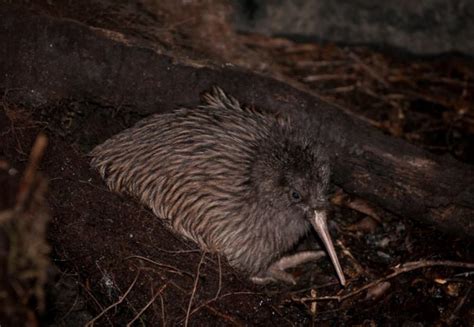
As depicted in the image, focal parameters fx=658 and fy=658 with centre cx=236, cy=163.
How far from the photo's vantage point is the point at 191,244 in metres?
3.52

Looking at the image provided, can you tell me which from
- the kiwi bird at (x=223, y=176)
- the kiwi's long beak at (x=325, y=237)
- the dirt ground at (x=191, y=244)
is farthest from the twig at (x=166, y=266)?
the kiwi's long beak at (x=325, y=237)

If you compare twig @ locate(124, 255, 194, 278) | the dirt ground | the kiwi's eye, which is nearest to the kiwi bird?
the kiwi's eye

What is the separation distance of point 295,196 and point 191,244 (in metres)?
0.67

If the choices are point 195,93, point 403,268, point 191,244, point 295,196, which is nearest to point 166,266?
point 191,244

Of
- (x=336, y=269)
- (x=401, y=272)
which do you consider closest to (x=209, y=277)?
(x=336, y=269)

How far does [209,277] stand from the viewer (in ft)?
10.9

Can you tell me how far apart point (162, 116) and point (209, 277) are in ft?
3.66

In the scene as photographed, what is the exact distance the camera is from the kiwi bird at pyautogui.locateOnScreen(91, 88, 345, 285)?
3.73m

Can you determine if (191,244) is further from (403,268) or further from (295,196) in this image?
(403,268)

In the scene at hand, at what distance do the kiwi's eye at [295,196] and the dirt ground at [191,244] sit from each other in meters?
0.58

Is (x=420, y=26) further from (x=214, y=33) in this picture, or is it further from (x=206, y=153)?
(x=206, y=153)

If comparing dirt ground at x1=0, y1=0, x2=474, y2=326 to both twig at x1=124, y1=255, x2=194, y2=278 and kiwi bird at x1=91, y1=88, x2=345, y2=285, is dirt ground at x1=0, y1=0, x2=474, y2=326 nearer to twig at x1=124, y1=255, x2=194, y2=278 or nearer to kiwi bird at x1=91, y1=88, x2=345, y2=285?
twig at x1=124, y1=255, x2=194, y2=278

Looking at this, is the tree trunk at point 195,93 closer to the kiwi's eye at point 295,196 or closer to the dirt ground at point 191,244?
the dirt ground at point 191,244

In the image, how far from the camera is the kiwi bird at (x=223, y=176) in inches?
147
